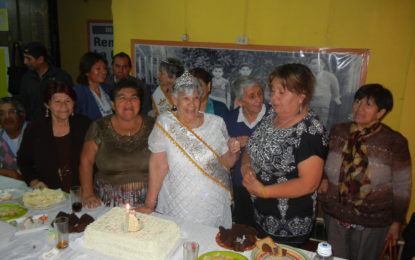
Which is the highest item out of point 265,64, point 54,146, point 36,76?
point 265,64

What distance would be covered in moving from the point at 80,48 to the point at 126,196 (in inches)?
224

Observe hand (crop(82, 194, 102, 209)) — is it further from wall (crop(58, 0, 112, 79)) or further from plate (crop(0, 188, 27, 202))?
wall (crop(58, 0, 112, 79))

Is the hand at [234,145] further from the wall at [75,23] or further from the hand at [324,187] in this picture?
the wall at [75,23]

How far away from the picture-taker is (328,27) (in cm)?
363

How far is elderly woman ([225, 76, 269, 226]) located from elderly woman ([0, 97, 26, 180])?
2.20 meters

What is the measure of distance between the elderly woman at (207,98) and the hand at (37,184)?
65.5 inches

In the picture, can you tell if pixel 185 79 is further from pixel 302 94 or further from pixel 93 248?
pixel 93 248

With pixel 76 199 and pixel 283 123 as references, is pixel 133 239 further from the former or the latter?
pixel 283 123

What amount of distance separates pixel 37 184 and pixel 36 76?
7.62 feet

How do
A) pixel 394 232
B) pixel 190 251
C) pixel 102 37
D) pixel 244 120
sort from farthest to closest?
pixel 102 37 < pixel 244 120 < pixel 394 232 < pixel 190 251

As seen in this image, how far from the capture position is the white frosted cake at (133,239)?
160 cm

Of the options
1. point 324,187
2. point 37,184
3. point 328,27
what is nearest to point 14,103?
point 37,184

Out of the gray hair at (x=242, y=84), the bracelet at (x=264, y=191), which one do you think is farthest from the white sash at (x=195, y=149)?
the gray hair at (x=242, y=84)

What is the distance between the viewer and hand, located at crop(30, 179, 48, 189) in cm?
252
